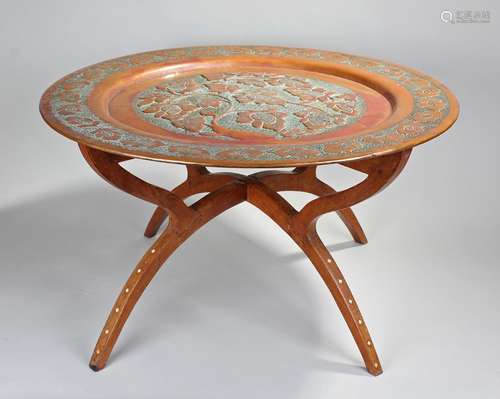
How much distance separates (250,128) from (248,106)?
0.82ft

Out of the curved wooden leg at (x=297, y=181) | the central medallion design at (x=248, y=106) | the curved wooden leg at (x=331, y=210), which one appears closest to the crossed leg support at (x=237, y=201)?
the curved wooden leg at (x=331, y=210)

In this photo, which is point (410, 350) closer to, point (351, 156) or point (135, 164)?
point (351, 156)

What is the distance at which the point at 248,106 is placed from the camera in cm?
357

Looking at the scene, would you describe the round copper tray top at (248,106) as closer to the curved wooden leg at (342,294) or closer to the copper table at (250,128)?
the copper table at (250,128)

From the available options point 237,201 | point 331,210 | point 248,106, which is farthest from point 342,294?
point 248,106

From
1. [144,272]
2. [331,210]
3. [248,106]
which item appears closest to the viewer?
[331,210]

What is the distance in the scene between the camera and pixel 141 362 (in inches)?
131

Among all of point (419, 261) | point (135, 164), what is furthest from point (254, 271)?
point (135, 164)

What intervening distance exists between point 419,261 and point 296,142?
1.13 m

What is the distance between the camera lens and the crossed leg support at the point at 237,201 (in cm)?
320

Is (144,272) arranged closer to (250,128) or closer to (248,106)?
(250,128)

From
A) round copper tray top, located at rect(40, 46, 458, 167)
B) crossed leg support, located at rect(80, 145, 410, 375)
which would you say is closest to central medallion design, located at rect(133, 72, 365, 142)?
round copper tray top, located at rect(40, 46, 458, 167)

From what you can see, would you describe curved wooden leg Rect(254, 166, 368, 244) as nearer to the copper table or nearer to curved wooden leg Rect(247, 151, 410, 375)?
the copper table

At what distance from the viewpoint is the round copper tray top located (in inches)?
119
